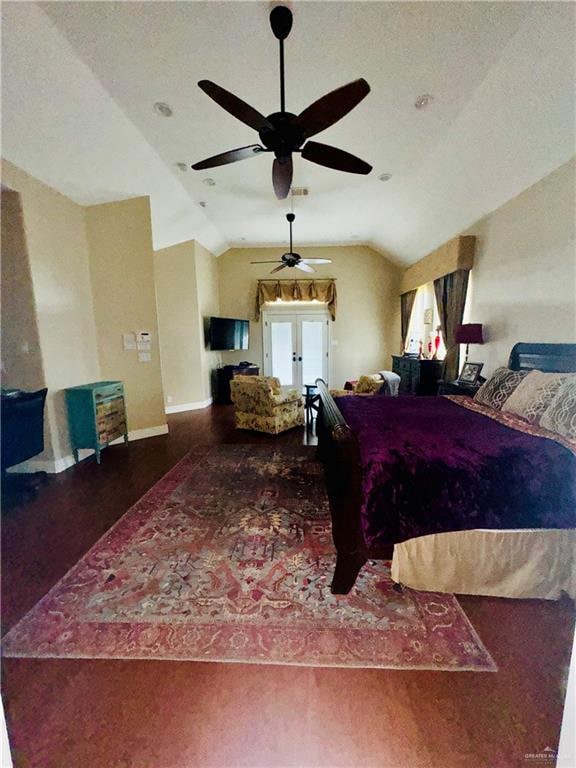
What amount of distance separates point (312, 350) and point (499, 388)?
474 cm

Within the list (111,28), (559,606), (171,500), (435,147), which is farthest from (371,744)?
(435,147)

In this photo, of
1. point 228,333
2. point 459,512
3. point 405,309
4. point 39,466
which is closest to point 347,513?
point 459,512

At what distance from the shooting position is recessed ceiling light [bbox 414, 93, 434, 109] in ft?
8.12

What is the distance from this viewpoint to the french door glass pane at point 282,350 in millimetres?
7219

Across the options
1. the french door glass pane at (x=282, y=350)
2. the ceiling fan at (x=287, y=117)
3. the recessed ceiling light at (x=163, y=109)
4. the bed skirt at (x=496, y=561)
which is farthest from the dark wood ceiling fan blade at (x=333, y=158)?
the french door glass pane at (x=282, y=350)

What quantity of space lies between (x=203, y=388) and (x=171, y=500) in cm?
368

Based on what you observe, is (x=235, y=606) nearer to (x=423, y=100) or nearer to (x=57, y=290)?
(x=57, y=290)

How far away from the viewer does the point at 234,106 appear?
1745mm

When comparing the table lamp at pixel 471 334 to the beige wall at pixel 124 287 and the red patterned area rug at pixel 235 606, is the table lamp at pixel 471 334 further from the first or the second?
the beige wall at pixel 124 287

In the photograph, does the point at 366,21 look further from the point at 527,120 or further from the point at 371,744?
the point at 371,744

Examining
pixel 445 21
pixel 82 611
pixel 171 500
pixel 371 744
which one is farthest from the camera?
pixel 171 500

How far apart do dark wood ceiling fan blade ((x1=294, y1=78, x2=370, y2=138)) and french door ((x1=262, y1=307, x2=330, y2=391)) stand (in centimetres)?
521

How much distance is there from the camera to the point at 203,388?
6148mm

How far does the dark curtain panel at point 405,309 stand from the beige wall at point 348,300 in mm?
197
